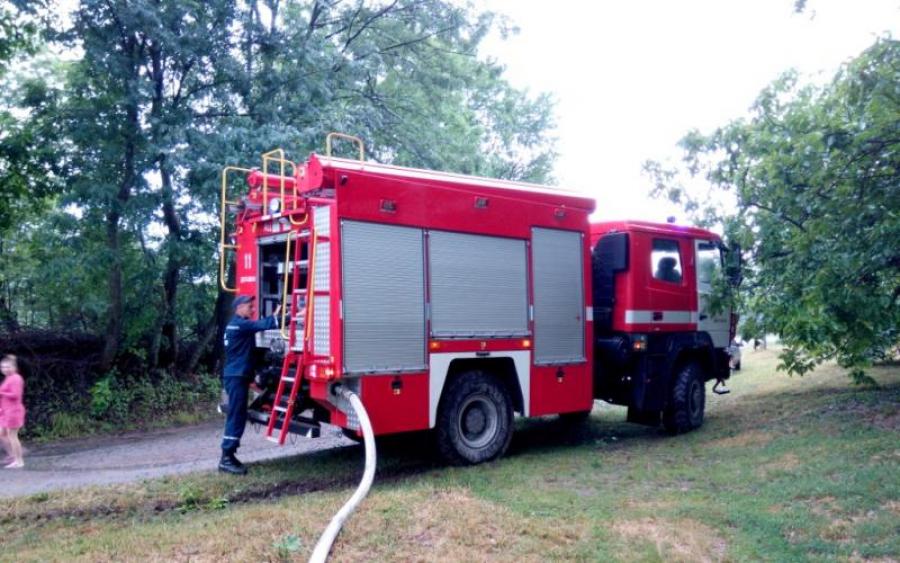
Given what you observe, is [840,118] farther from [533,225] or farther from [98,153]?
[98,153]

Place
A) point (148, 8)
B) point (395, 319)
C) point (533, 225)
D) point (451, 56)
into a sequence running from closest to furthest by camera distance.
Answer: point (395, 319) < point (533, 225) < point (148, 8) < point (451, 56)

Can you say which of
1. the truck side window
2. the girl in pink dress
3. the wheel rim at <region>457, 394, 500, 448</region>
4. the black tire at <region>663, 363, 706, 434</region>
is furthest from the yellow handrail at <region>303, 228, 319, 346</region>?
the black tire at <region>663, 363, 706, 434</region>

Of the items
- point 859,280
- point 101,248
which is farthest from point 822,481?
point 101,248

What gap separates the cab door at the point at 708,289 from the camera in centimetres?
1120

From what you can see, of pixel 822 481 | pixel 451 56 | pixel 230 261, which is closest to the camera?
pixel 822 481

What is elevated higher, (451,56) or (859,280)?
(451,56)

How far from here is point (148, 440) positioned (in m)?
11.8

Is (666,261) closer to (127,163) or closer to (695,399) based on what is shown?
(695,399)

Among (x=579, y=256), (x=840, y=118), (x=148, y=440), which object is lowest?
(x=148, y=440)

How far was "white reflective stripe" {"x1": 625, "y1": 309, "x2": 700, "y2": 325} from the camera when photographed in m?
10.2

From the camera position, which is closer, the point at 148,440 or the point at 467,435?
the point at 467,435

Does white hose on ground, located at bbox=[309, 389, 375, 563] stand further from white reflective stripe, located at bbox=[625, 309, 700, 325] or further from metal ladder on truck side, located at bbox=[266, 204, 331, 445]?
white reflective stripe, located at bbox=[625, 309, 700, 325]

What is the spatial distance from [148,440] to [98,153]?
448cm

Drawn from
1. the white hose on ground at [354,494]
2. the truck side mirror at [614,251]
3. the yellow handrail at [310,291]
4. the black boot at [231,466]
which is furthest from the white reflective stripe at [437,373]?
the truck side mirror at [614,251]
